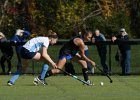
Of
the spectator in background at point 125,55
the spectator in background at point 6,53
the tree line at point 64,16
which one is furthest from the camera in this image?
the tree line at point 64,16

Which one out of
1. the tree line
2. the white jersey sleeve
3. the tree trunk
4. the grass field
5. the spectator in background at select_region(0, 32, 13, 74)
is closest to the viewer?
the grass field

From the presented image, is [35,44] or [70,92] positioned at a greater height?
[35,44]

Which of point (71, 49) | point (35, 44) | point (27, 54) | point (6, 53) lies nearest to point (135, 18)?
point (6, 53)

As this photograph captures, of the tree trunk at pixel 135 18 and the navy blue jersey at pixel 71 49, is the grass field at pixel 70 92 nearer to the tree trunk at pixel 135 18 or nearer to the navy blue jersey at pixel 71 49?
the navy blue jersey at pixel 71 49

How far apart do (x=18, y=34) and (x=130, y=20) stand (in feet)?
74.3

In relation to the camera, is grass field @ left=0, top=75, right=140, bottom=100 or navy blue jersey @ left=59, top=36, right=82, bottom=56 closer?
grass field @ left=0, top=75, right=140, bottom=100

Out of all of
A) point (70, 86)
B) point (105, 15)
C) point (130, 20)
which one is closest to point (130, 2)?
point (130, 20)

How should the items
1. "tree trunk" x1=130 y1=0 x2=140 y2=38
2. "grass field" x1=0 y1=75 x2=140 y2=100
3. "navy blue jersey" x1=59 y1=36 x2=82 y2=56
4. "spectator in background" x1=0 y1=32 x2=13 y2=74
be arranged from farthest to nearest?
"tree trunk" x1=130 y1=0 x2=140 y2=38, "spectator in background" x1=0 y1=32 x2=13 y2=74, "navy blue jersey" x1=59 y1=36 x2=82 y2=56, "grass field" x1=0 y1=75 x2=140 y2=100

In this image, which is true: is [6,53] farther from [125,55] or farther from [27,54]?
[27,54]

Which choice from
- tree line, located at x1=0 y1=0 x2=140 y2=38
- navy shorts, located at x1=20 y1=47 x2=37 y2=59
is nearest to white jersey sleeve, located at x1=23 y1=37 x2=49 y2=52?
navy shorts, located at x1=20 y1=47 x2=37 y2=59

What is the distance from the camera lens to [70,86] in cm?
1897

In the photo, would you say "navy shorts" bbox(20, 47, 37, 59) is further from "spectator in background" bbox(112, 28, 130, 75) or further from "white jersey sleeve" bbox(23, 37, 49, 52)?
"spectator in background" bbox(112, 28, 130, 75)

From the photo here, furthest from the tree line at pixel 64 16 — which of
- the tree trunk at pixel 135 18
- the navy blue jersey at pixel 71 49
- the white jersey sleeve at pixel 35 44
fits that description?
the white jersey sleeve at pixel 35 44

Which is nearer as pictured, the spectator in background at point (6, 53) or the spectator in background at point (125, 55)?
the spectator in background at point (125, 55)
